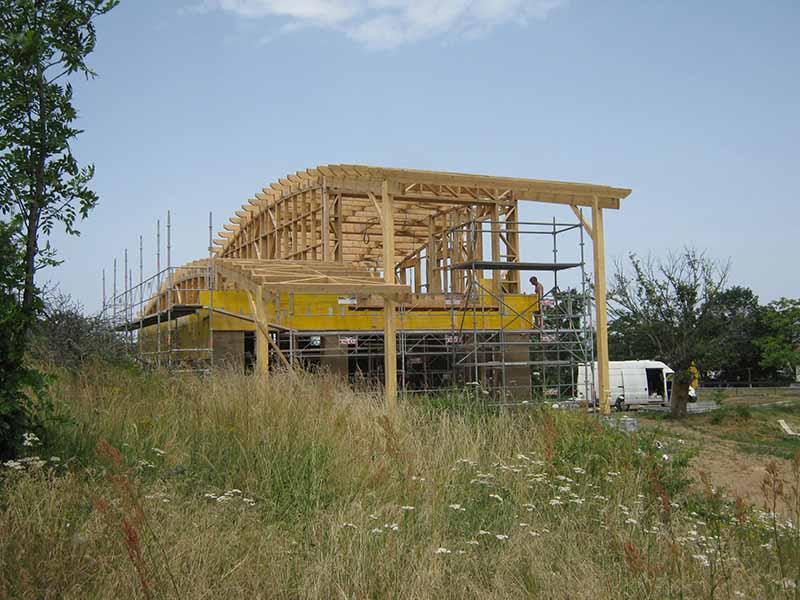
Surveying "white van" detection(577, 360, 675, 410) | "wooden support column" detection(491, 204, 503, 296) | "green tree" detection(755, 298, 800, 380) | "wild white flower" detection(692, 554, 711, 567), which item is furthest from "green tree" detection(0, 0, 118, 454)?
"green tree" detection(755, 298, 800, 380)

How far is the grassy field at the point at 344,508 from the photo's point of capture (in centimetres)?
497

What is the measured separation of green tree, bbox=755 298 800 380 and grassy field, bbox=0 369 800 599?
144 ft

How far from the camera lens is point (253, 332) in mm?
23859

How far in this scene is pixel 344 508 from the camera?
256 inches

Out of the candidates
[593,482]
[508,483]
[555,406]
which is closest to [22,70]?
[508,483]

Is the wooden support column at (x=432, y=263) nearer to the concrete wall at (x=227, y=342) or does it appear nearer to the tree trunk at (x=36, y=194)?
the concrete wall at (x=227, y=342)

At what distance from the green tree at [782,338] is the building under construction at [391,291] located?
2911 cm

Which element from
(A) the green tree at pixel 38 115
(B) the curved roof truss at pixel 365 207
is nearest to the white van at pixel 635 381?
(B) the curved roof truss at pixel 365 207

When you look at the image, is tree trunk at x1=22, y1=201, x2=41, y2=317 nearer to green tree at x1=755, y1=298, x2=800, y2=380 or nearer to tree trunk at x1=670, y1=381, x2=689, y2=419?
tree trunk at x1=670, y1=381, x2=689, y2=419

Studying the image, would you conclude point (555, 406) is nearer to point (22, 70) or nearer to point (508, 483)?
point (508, 483)

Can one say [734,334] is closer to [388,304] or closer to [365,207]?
[365,207]

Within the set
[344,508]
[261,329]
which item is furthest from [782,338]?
[344,508]

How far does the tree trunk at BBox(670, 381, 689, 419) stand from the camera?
81.1ft

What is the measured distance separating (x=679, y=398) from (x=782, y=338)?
29.9 meters
